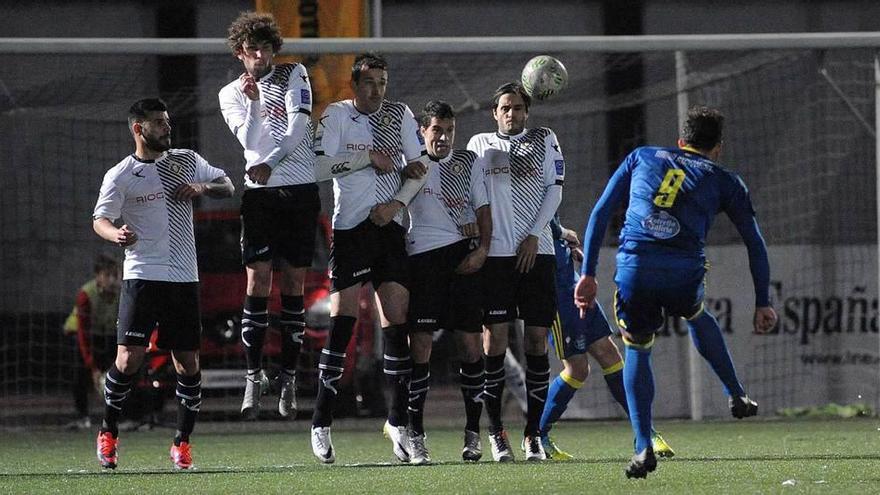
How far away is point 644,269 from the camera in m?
7.77

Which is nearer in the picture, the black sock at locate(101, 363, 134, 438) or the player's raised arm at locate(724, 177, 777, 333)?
the player's raised arm at locate(724, 177, 777, 333)

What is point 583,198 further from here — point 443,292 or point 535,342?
point 443,292

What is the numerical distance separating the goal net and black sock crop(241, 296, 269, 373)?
4.13 m

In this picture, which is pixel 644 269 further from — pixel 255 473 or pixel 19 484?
pixel 19 484

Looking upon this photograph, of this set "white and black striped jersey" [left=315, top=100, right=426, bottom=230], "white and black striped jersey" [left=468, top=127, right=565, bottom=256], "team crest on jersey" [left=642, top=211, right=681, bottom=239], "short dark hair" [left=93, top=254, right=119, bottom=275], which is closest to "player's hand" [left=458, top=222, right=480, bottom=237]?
"white and black striped jersey" [left=468, top=127, right=565, bottom=256]

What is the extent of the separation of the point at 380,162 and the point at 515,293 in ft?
3.86

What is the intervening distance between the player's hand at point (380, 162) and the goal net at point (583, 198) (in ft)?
15.6

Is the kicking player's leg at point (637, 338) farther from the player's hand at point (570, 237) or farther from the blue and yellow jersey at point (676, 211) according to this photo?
the player's hand at point (570, 237)

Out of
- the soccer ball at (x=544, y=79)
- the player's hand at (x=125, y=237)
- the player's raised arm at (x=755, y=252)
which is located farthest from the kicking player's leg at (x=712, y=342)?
the player's hand at (x=125, y=237)

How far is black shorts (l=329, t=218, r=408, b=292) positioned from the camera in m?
9.29

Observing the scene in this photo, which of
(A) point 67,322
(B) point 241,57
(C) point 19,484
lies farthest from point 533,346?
(A) point 67,322

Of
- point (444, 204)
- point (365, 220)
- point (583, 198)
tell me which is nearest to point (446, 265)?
point (444, 204)

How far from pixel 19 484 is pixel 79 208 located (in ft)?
27.4

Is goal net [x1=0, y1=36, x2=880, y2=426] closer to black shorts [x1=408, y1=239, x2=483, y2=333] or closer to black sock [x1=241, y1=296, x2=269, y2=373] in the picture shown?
black sock [x1=241, y1=296, x2=269, y2=373]
